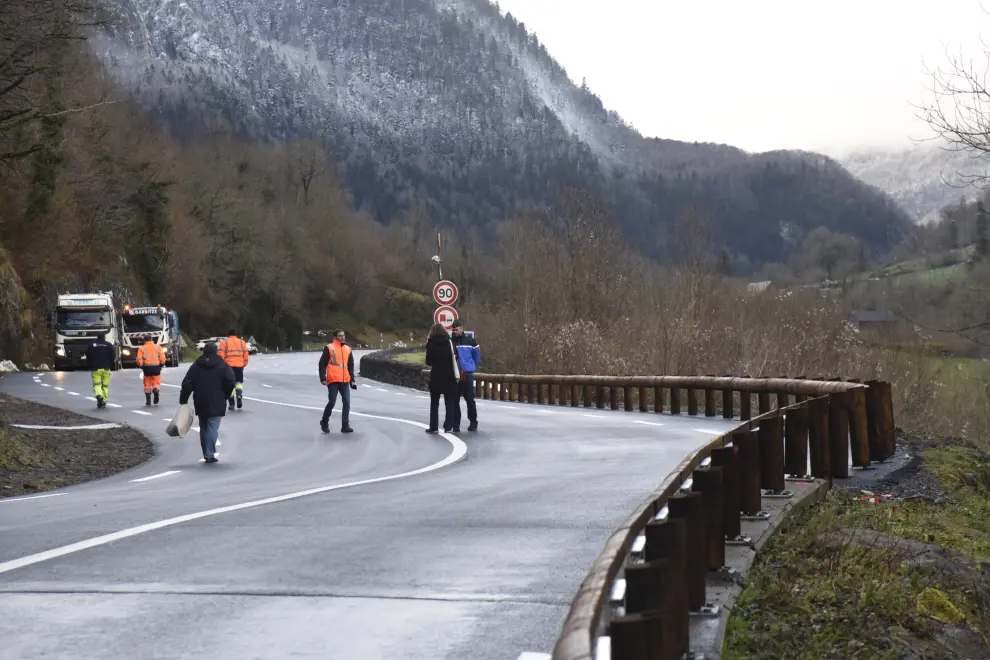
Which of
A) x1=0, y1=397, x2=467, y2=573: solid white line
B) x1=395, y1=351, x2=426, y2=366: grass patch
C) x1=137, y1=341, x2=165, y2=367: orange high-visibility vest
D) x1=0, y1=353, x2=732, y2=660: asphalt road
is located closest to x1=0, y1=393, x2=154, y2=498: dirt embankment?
x1=0, y1=353, x2=732, y2=660: asphalt road

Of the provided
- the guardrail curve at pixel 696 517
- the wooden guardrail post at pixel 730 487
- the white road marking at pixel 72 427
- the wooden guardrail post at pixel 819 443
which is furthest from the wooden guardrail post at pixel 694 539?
the white road marking at pixel 72 427

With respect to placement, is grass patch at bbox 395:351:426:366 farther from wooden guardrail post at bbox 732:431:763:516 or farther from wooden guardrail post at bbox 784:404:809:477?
wooden guardrail post at bbox 732:431:763:516

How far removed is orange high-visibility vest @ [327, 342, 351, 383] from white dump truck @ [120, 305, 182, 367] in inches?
1621

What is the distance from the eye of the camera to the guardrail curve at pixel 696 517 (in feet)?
13.4

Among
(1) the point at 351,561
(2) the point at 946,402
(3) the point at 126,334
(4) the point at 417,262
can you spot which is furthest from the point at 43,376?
(4) the point at 417,262

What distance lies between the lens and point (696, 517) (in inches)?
225

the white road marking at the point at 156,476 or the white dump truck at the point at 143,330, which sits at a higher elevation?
the white dump truck at the point at 143,330

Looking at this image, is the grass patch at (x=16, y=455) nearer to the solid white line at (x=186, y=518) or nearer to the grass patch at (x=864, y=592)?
the solid white line at (x=186, y=518)

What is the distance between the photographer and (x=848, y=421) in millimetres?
13852

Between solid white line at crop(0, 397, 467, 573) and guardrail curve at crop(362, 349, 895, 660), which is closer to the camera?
guardrail curve at crop(362, 349, 895, 660)

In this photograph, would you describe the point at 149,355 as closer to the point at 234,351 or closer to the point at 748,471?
the point at 234,351

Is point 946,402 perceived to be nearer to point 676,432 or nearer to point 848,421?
point 676,432

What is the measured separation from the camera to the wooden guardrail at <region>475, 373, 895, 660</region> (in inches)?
160

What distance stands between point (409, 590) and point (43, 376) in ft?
155
